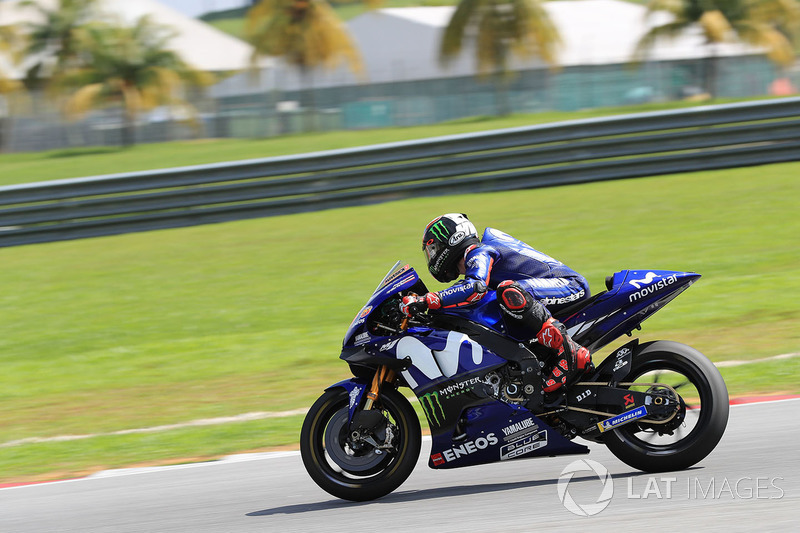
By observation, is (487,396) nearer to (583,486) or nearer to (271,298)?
(583,486)

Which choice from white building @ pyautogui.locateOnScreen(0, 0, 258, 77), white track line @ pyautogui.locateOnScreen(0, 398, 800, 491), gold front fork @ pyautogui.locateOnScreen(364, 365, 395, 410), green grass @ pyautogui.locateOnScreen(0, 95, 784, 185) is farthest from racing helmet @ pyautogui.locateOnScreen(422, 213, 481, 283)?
white building @ pyautogui.locateOnScreen(0, 0, 258, 77)

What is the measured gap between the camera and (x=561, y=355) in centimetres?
571

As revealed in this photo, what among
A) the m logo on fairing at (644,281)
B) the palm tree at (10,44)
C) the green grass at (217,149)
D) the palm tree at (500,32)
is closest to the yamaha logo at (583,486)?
the m logo on fairing at (644,281)

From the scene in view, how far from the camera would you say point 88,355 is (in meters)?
11.0

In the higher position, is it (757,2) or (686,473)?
(757,2)

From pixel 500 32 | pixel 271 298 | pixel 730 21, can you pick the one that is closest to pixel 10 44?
pixel 500 32

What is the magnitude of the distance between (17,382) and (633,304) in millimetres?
7034

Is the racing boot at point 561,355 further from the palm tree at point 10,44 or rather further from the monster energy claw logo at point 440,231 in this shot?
the palm tree at point 10,44

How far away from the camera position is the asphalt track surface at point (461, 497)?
5074 millimetres

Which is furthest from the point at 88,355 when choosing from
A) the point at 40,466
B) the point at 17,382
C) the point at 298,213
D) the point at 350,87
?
the point at 350,87

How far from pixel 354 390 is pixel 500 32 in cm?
3107

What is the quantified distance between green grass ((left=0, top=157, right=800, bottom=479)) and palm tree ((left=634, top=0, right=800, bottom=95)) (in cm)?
1849

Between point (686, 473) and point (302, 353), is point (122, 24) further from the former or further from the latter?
point (686, 473)

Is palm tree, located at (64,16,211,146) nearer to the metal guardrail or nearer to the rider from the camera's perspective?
the metal guardrail
